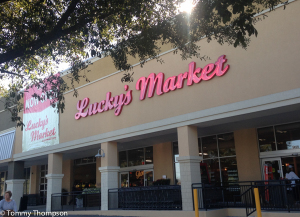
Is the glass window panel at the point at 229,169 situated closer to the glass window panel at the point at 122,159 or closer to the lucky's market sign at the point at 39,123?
the glass window panel at the point at 122,159

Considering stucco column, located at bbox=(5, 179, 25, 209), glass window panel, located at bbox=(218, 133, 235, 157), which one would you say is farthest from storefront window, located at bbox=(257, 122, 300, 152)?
stucco column, located at bbox=(5, 179, 25, 209)

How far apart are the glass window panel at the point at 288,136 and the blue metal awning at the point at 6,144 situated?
705 inches

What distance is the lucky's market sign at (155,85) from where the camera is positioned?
41.9 ft

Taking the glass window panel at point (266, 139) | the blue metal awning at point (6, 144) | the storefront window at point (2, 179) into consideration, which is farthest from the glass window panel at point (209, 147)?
the storefront window at point (2, 179)

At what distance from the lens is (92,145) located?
1759cm

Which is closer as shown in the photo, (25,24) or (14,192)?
(25,24)

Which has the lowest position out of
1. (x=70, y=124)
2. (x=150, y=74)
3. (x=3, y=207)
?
(x=3, y=207)

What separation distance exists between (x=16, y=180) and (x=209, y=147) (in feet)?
44.7

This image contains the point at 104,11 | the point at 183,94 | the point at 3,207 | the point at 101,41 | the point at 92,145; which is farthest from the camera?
the point at 92,145

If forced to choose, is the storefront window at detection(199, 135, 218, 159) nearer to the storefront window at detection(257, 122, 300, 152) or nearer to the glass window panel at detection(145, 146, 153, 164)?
the storefront window at detection(257, 122, 300, 152)

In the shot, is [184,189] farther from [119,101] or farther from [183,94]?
[119,101]

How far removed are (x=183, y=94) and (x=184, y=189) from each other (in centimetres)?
399

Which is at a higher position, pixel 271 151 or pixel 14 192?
pixel 271 151

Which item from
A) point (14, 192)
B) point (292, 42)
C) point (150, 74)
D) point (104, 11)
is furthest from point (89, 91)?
point (292, 42)
